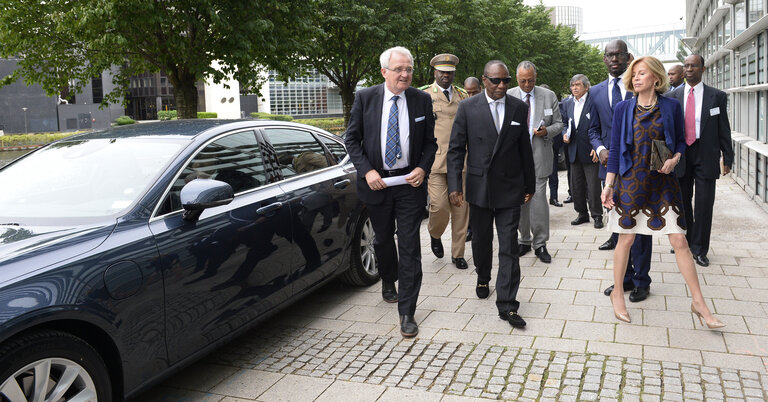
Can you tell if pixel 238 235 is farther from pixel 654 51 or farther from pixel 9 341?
pixel 654 51

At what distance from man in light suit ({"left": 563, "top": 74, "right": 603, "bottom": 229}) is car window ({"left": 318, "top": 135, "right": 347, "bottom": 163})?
3452mm

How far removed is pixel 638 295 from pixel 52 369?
13.8 ft

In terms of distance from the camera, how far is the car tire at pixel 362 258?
18.2 feet

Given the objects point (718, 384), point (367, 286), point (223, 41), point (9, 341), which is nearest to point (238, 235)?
point (9, 341)

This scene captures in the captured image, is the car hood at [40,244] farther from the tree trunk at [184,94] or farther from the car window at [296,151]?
the tree trunk at [184,94]

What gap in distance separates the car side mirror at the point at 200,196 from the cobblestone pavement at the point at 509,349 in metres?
1.09

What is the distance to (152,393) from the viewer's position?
3.82m

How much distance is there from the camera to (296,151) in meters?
5.05

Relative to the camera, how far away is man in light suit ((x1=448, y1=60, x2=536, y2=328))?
4730 millimetres

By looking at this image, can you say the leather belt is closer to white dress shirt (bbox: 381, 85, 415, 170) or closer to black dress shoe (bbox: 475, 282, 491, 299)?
white dress shirt (bbox: 381, 85, 415, 170)

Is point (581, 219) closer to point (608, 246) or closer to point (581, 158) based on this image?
point (581, 158)

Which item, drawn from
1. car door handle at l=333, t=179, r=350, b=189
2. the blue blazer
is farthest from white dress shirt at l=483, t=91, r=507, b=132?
car door handle at l=333, t=179, r=350, b=189

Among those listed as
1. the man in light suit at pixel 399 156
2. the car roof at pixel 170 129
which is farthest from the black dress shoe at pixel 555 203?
the car roof at pixel 170 129

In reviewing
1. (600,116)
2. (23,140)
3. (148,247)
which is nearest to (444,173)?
(600,116)
